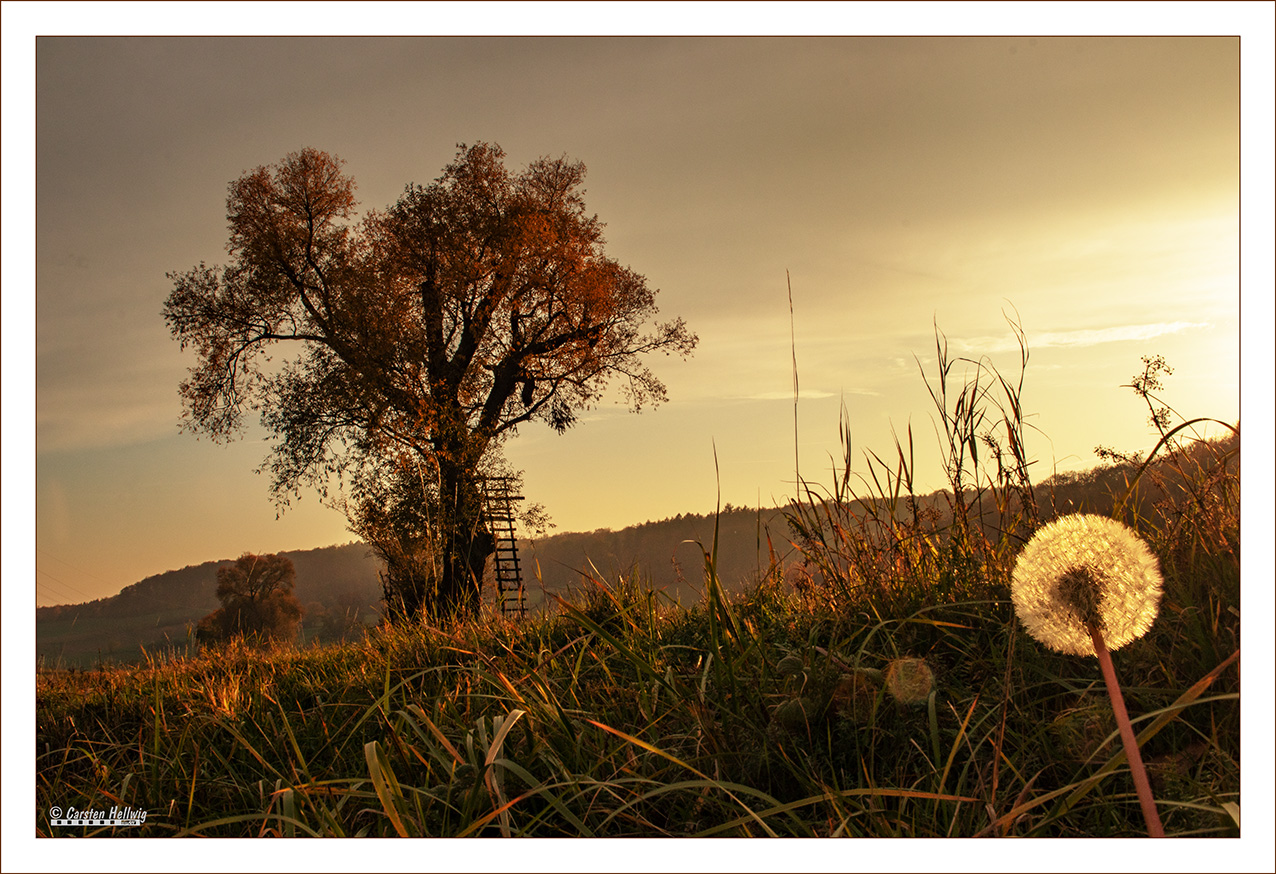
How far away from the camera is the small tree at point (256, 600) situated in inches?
210

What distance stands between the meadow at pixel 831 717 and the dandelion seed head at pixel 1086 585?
0.25 m

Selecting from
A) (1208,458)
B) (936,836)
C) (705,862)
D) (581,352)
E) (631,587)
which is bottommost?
(705,862)

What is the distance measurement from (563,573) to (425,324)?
617 cm

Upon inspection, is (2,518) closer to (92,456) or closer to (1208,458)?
(92,456)

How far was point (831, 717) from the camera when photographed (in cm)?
198

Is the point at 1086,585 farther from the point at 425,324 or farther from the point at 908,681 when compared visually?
the point at 425,324

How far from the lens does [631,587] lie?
3367mm

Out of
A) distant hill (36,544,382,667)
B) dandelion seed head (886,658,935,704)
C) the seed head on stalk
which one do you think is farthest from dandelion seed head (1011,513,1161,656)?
distant hill (36,544,382,667)

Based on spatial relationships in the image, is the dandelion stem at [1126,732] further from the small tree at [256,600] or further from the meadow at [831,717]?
the small tree at [256,600]

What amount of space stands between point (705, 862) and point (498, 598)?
8.21 ft

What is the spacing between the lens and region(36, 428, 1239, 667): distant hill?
2.68 m

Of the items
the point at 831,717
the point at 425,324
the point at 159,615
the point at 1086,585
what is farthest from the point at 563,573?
the point at 425,324

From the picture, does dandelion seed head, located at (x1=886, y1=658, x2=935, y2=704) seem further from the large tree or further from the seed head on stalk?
the large tree

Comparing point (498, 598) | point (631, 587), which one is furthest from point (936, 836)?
point (498, 598)
